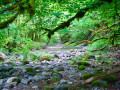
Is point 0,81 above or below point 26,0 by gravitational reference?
below

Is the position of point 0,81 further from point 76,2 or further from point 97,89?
point 76,2

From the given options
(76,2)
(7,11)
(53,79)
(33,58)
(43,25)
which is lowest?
(33,58)

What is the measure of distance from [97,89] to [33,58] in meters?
6.53

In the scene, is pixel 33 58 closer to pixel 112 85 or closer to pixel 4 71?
pixel 4 71

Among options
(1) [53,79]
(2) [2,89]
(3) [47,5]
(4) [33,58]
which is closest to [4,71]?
(2) [2,89]

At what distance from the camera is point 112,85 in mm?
3574

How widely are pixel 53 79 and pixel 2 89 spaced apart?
190cm

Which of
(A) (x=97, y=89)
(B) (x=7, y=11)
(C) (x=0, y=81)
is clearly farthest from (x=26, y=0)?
(A) (x=97, y=89)

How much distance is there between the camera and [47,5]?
5.25 m

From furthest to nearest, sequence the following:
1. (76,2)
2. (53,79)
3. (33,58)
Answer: (33,58), (76,2), (53,79)

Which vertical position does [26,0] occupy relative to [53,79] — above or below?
above

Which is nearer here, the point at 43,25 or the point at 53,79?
the point at 53,79

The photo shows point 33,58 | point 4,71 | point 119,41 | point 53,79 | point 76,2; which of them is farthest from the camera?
point 33,58

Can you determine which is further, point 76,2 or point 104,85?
point 76,2
